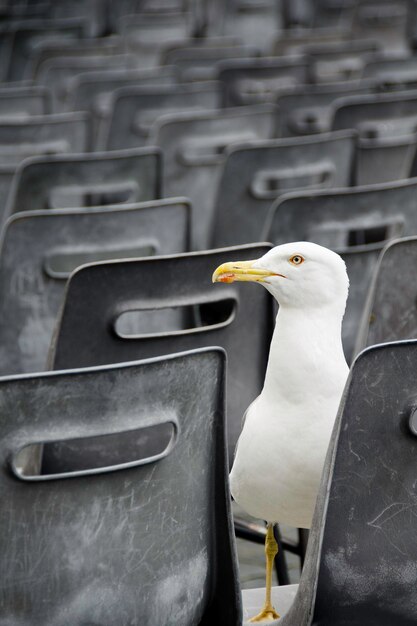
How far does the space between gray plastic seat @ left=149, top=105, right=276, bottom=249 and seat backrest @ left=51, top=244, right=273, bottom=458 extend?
1352 millimetres

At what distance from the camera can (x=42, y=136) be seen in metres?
4.19

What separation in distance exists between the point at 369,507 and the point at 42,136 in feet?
9.75

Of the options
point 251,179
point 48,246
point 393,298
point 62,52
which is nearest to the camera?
point 393,298

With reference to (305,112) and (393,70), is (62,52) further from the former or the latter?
(305,112)

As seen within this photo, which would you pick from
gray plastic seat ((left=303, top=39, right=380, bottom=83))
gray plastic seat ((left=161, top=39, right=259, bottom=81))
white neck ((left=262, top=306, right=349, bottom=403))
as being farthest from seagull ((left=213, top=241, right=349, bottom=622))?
gray plastic seat ((left=303, top=39, right=380, bottom=83))

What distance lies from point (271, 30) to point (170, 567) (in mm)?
7973

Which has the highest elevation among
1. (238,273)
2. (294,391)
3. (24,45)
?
(238,273)

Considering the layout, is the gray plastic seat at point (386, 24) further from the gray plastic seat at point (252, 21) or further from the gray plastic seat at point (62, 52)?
the gray plastic seat at point (62, 52)

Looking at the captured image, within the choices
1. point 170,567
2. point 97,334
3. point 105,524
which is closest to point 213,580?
point 170,567

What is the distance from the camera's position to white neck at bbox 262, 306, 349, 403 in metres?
1.65

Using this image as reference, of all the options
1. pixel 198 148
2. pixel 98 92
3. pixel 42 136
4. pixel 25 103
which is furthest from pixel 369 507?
pixel 98 92

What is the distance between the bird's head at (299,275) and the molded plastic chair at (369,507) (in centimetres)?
33

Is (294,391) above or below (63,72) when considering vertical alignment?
above

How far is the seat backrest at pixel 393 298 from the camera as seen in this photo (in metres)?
2.27
